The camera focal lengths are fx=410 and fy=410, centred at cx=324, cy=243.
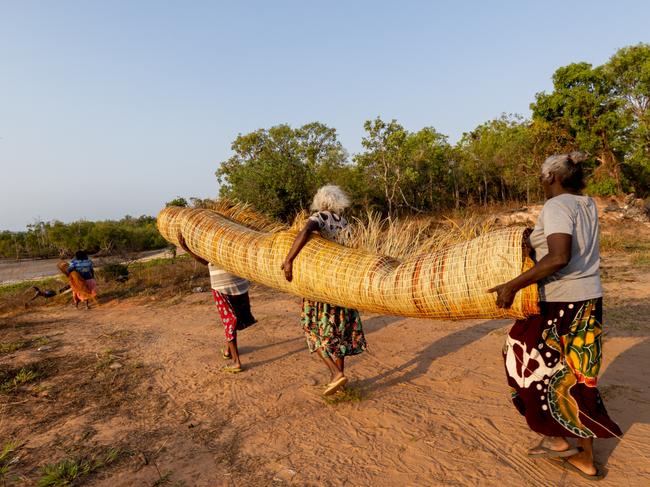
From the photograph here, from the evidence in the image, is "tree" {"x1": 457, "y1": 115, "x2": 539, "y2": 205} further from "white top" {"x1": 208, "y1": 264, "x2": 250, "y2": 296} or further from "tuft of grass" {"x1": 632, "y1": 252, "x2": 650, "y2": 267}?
"white top" {"x1": 208, "y1": 264, "x2": 250, "y2": 296}

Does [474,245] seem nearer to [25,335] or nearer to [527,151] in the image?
[25,335]

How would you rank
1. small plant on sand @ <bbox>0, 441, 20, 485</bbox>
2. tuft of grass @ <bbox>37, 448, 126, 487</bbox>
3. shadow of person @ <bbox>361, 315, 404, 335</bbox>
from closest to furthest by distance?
tuft of grass @ <bbox>37, 448, 126, 487</bbox> → small plant on sand @ <bbox>0, 441, 20, 485</bbox> → shadow of person @ <bbox>361, 315, 404, 335</bbox>

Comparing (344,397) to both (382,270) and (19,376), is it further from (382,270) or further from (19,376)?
(19,376)

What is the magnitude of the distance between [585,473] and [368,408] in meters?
1.51

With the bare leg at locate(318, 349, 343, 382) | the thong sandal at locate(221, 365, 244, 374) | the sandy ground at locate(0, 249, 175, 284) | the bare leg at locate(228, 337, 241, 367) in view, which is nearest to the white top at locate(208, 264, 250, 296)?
the bare leg at locate(228, 337, 241, 367)

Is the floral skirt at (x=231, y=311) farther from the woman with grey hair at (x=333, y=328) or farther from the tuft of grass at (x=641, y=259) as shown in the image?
the tuft of grass at (x=641, y=259)

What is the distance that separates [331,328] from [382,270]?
3.76 ft

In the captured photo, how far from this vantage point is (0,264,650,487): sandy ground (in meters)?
2.54

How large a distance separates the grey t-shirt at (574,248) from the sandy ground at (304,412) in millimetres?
1099

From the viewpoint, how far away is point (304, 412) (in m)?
3.32

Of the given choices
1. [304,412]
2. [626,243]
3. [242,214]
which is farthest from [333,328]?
[626,243]

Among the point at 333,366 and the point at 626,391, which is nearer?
→ the point at 626,391

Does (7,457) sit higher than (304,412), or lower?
higher

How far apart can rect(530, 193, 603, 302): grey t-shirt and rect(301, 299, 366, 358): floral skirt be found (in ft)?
5.32
